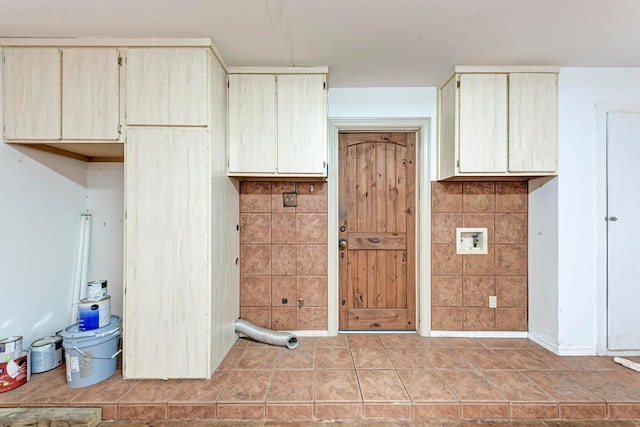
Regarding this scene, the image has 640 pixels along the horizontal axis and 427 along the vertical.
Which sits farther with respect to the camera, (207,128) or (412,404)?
(207,128)

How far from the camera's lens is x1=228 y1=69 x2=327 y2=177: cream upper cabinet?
93.0 inches

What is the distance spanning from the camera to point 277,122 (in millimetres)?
2367

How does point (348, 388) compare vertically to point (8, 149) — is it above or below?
below

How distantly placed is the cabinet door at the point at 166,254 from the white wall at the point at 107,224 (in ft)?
2.70

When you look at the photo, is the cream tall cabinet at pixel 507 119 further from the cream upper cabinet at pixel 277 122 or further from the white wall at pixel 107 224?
the white wall at pixel 107 224

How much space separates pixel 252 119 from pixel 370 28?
1073 millimetres

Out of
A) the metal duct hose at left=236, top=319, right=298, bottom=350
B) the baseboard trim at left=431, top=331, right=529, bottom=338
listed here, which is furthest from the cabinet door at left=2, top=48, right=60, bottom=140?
the baseboard trim at left=431, top=331, right=529, bottom=338

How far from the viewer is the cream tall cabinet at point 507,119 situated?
7.70 ft

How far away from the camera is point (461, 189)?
2.78 meters

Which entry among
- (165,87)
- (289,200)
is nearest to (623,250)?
(289,200)

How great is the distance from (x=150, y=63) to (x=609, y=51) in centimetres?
326

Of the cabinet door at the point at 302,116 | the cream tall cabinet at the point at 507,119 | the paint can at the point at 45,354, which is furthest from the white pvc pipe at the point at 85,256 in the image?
the cream tall cabinet at the point at 507,119

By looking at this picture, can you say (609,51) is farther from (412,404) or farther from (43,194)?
(43,194)

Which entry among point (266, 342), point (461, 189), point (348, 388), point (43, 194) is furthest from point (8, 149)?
point (461, 189)
